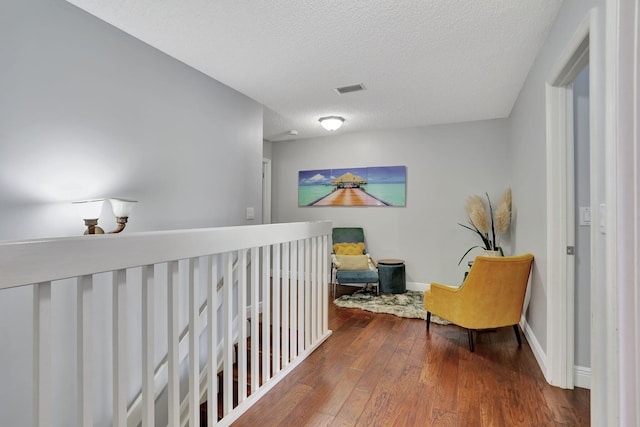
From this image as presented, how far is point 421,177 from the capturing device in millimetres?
4438

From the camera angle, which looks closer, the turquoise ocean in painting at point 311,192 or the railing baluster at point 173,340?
the railing baluster at point 173,340

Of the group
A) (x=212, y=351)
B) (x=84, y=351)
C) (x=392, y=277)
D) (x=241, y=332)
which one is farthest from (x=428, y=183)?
(x=84, y=351)

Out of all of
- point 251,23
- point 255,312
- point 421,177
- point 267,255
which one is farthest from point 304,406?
point 421,177

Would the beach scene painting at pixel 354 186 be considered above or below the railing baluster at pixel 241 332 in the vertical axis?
above

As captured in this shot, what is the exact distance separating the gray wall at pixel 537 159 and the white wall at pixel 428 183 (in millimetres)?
844

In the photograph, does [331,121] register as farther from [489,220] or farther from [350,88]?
[489,220]

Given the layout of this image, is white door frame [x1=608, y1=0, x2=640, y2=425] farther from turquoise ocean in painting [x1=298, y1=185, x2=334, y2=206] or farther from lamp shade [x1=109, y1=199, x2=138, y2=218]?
turquoise ocean in painting [x1=298, y1=185, x2=334, y2=206]

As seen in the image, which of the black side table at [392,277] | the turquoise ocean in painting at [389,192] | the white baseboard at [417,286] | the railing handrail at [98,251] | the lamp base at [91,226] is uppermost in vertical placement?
the turquoise ocean in painting at [389,192]

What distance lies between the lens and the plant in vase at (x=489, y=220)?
3523 mm

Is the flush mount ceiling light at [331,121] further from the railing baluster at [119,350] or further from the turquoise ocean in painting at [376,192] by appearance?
the railing baluster at [119,350]

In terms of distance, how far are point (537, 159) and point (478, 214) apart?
1.45m

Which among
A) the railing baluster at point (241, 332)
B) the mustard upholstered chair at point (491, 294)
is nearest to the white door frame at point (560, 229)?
the mustard upholstered chair at point (491, 294)

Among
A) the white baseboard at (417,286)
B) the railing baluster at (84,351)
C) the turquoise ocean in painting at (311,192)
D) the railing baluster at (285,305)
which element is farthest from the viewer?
the turquoise ocean in painting at (311,192)

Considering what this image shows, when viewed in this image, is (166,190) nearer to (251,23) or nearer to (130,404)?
(251,23)
